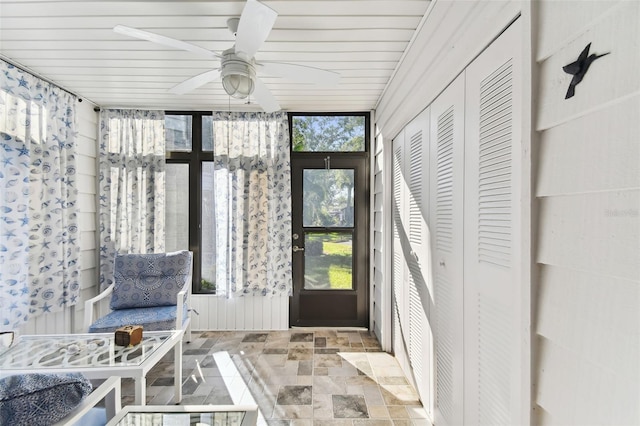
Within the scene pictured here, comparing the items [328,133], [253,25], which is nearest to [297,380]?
[253,25]

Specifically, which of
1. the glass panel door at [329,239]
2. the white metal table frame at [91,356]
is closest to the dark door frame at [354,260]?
the glass panel door at [329,239]

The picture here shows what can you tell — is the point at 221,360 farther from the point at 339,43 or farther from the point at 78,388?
the point at 339,43

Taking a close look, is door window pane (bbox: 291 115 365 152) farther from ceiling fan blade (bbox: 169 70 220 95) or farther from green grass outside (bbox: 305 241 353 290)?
ceiling fan blade (bbox: 169 70 220 95)

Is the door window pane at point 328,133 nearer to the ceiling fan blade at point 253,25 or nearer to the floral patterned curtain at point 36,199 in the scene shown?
the ceiling fan blade at point 253,25

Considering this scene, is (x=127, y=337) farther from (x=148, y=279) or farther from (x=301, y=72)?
(x=301, y=72)

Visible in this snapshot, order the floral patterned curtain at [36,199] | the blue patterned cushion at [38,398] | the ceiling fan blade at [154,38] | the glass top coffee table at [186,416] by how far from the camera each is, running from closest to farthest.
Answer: the blue patterned cushion at [38,398] → the glass top coffee table at [186,416] → the ceiling fan blade at [154,38] → the floral patterned curtain at [36,199]

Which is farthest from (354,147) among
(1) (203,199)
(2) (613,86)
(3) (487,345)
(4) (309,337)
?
(2) (613,86)

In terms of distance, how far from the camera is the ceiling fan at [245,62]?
4.43 ft

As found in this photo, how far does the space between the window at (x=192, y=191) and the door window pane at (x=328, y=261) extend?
1108mm

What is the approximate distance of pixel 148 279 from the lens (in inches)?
108

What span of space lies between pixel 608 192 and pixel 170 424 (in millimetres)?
1653

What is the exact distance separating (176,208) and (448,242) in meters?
2.92

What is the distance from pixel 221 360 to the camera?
8.47 ft

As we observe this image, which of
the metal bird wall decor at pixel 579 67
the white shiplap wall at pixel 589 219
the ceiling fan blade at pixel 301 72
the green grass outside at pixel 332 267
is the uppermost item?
the ceiling fan blade at pixel 301 72
